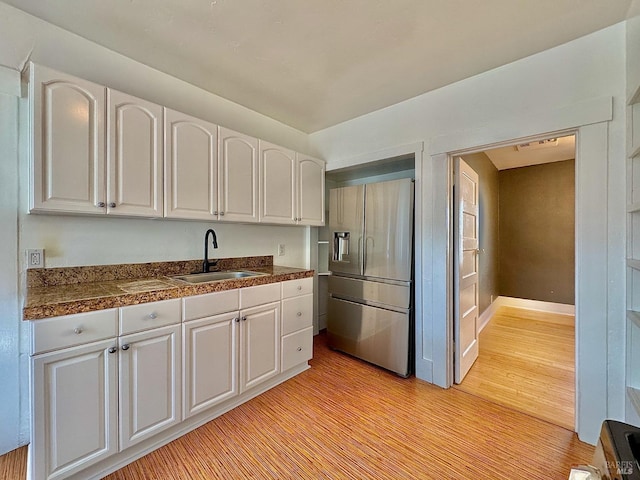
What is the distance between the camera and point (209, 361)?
1.83 meters

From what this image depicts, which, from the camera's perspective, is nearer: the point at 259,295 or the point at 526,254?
the point at 259,295

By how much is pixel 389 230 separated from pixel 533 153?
10.1ft

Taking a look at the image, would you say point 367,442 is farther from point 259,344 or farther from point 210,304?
point 210,304

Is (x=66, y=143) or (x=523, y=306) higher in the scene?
(x=66, y=143)

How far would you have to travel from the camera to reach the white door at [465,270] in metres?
2.39

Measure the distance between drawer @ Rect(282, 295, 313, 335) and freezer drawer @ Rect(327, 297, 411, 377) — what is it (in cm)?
51

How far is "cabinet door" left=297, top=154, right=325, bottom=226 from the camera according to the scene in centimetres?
283

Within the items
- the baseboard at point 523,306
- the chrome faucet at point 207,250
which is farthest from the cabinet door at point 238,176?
the baseboard at point 523,306

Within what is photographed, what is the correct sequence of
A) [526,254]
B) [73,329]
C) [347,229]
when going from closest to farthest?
[73,329]
[347,229]
[526,254]

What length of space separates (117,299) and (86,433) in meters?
0.65

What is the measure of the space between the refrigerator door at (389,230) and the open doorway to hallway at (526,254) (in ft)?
4.06

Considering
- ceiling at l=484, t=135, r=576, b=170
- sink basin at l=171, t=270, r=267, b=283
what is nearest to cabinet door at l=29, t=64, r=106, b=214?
sink basin at l=171, t=270, r=267, b=283

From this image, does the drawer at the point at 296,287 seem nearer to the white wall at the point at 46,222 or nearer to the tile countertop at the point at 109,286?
the tile countertop at the point at 109,286

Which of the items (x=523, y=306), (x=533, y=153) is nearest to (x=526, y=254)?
(x=523, y=306)
